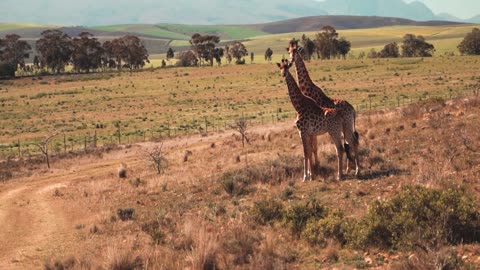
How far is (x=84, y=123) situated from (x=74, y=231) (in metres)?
40.8

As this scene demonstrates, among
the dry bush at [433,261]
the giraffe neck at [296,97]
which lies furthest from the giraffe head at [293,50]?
the dry bush at [433,261]

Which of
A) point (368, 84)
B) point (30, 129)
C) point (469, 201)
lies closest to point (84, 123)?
point (30, 129)

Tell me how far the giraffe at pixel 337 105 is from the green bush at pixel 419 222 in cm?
498

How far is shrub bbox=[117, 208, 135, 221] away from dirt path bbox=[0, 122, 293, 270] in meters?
1.38

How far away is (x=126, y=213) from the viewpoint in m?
15.2

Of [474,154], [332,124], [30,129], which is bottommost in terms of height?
[30,129]

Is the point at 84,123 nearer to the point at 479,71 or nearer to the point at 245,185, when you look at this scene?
the point at 245,185

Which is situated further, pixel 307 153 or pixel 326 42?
pixel 326 42

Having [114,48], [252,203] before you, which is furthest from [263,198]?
[114,48]

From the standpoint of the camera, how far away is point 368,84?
231 ft

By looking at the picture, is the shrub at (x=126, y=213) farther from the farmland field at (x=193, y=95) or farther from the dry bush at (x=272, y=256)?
the farmland field at (x=193, y=95)

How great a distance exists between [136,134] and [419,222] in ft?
122

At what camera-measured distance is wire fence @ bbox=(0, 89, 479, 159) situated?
127 ft

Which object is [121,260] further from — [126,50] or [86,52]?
[86,52]
